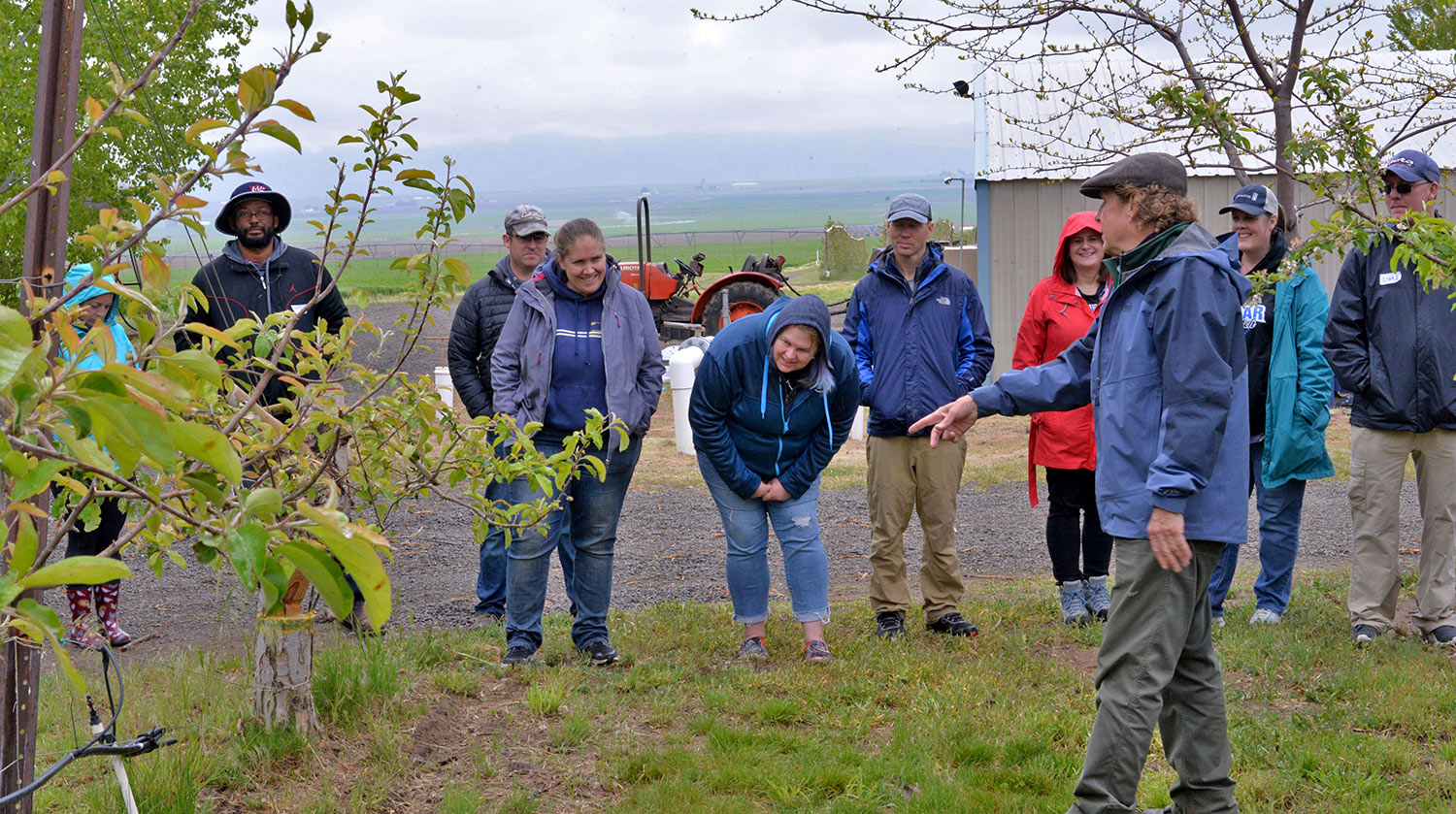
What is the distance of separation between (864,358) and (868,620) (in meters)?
1.36

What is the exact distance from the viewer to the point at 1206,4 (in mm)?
6875

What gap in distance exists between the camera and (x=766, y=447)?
17.5 ft

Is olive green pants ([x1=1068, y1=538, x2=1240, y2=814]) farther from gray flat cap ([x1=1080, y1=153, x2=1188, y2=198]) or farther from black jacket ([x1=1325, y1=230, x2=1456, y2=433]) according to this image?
black jacket ([x1=1325, y1=230, x2=1456, y2=433])

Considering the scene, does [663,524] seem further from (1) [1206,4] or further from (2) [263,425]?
(2) [263,425]

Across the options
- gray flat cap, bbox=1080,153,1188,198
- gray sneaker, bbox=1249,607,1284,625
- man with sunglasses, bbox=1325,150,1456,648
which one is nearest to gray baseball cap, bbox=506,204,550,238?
gray flat cap, bbox=1080,153,1188,198

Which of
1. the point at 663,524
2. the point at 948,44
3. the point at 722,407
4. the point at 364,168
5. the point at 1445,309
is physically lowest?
the point at 663,524

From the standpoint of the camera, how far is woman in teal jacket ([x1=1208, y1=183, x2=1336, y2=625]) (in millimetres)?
5598

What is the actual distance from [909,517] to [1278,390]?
6.25 feet

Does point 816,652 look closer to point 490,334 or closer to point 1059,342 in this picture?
point 1059,342

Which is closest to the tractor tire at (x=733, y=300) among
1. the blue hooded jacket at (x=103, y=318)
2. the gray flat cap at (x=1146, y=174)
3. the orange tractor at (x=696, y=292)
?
the orange tractor at (x=696, y=292)

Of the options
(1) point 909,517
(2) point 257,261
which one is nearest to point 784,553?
(1) point 909,517

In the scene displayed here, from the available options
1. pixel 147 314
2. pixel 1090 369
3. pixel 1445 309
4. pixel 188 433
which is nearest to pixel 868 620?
pixel 1090 369

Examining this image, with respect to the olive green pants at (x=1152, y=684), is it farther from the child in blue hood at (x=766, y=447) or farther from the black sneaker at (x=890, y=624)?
the black sneaker at (x=890, y=624)

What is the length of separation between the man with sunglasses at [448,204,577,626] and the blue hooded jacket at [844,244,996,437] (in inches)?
67.9
